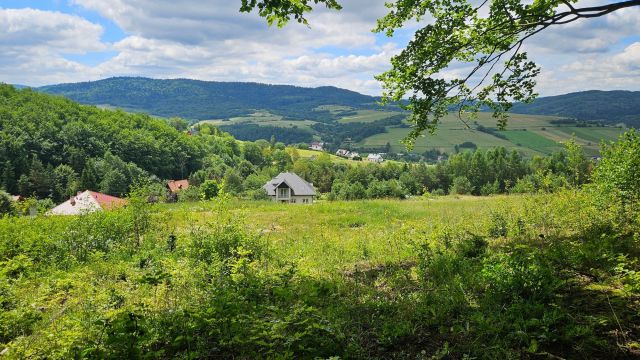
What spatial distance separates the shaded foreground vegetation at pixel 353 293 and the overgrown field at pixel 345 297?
1.0 inches

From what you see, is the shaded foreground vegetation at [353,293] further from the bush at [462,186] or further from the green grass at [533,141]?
the green grass at [533,141]

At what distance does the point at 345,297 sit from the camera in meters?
5.96

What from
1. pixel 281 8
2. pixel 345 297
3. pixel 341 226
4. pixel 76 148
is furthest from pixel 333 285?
pixel 76 148

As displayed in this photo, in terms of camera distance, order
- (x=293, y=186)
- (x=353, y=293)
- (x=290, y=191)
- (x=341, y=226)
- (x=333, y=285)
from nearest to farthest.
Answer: (x=353, y=293), (x=333, y=285), (x=341, y=226), (x=293, y=186), (x=290, y=191)

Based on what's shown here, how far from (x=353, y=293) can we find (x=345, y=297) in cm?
20

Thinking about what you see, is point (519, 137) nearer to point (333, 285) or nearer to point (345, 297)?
point (333, 285)

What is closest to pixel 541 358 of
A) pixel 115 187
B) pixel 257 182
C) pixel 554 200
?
pixel 554 200

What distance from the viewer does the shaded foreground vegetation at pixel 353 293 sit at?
4.20m

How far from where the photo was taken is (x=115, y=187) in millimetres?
78625

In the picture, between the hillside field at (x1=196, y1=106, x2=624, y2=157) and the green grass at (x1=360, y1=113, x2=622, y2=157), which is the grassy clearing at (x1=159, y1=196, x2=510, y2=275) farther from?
the hillside field at (x1=196, y1=106, x2=624, y2=157)

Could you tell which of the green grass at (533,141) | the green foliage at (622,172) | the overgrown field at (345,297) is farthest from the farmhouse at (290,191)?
the overgrown field at (345,297)

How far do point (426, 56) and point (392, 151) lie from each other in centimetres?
15238

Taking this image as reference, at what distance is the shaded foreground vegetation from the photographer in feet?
13.8

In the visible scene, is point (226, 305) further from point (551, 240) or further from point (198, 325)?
point (551, 240)
